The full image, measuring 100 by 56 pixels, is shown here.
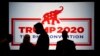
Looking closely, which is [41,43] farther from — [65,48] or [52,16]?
[52,16]

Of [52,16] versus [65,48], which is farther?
[52,16]

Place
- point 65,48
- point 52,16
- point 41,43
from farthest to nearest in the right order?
point 52,16 → point 65,48 → point 41,43

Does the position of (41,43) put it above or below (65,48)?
above

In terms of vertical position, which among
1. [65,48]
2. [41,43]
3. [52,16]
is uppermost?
[52,16]

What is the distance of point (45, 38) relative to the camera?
7594mm
